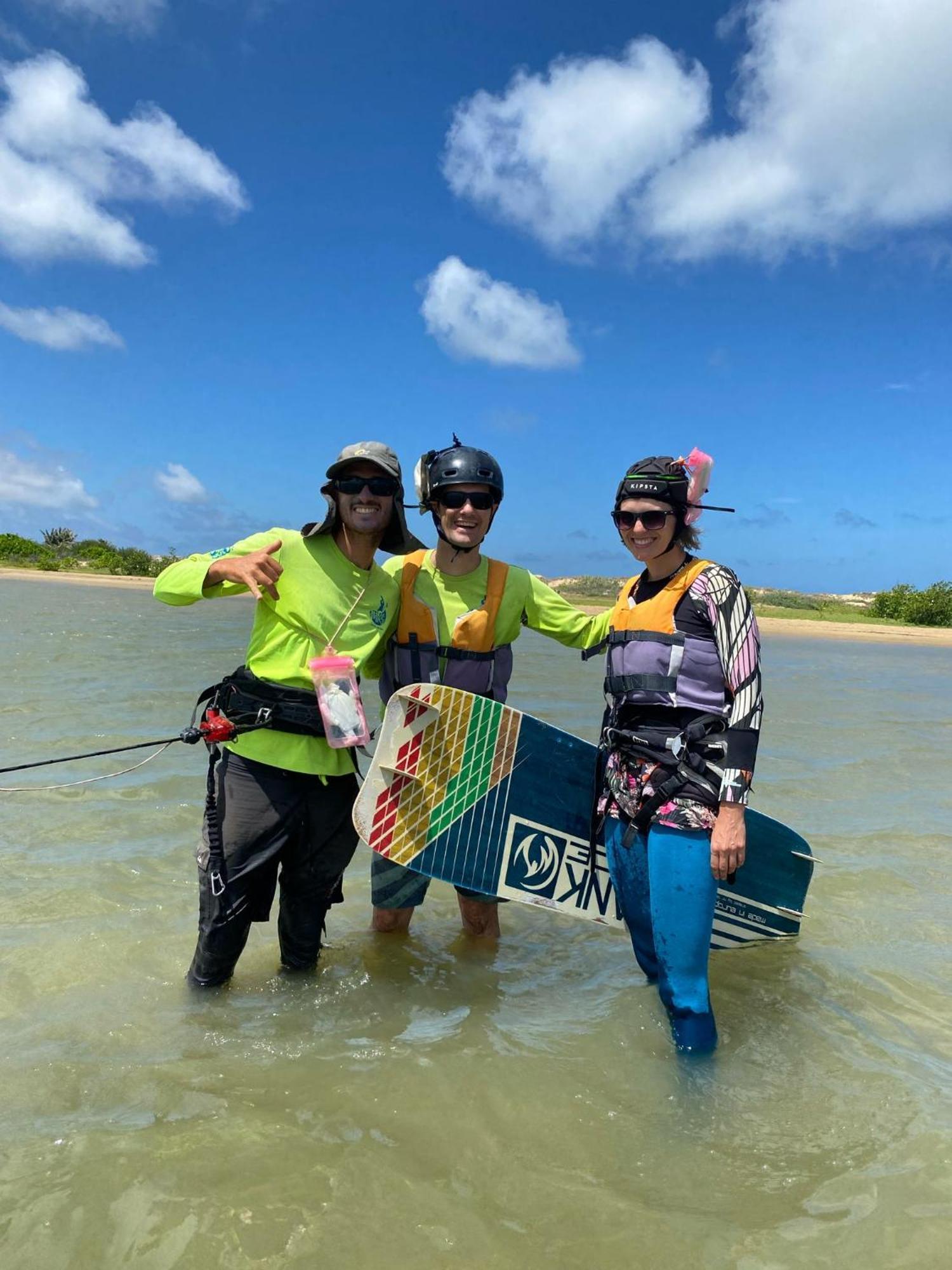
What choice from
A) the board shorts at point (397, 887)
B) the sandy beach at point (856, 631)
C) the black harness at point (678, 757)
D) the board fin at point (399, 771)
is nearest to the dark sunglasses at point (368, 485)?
the board fin at point (399, 771)

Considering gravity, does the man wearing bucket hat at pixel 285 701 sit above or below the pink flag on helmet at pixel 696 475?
below

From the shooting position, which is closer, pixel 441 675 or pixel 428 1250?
pixel 428 1250

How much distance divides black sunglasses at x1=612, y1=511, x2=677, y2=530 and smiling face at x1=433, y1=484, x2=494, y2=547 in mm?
718

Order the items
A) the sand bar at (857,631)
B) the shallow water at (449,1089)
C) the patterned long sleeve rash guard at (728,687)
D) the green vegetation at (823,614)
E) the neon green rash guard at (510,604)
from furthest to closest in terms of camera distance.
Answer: the green vegetation at (823,614) → the sand bar at (857,631) → the neon green rash guard at (510,604) → the patterned long sleeve rash guard at (728,687) → the shallow water at (449,1089)

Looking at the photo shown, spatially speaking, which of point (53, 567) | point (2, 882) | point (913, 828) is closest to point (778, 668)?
point (913, 828)

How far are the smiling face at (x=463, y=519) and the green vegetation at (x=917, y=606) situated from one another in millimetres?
42314

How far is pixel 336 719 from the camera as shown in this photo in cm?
323

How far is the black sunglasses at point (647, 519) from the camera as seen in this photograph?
3219 mm

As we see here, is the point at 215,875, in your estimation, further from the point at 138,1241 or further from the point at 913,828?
the point at 913,828

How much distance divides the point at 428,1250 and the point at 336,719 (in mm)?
1748

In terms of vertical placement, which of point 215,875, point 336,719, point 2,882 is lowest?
point 2,882

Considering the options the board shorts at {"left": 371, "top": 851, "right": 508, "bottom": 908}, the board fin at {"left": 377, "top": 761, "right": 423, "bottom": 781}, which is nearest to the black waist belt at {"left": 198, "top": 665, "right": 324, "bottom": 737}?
the board fin at {"left": 377, "top": 761, "right": 423, "bottom": 781}

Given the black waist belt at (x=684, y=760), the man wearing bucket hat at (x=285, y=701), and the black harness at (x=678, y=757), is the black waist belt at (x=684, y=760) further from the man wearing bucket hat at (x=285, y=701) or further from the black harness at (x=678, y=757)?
the man wearing bucket hat at (x=285, y=701)

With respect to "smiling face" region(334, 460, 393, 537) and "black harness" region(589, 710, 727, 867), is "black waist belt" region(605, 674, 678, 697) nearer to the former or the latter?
"black harness" region(589, 710, 727, 867)
